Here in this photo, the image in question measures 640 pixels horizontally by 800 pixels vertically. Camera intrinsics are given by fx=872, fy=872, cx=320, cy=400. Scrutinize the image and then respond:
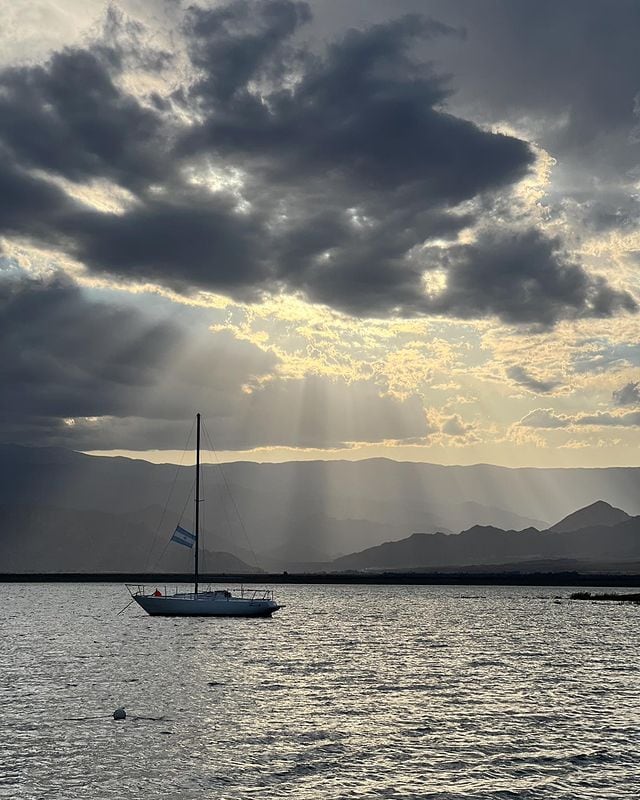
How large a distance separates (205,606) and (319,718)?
7610 cm

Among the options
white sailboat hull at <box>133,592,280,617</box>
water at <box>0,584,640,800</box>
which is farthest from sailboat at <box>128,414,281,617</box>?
water at <box>0,584,640,800</box>

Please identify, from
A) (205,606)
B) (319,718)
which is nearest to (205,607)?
(205,606)

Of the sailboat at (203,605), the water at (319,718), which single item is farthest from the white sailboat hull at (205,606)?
the water at (319,718)

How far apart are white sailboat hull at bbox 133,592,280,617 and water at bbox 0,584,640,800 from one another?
66.5 ft

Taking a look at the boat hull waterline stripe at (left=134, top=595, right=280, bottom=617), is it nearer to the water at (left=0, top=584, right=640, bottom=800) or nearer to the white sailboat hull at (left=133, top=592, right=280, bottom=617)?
the white sailboat hull at (left=133, top=592, right=280, bottom=617)

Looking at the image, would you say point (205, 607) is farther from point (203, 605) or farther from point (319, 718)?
point (319, 718)

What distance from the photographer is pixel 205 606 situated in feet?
397

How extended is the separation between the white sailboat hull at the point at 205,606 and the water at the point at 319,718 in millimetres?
20273

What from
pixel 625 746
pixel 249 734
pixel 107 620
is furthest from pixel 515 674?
pixel 107 620

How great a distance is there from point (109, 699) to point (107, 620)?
86.6m

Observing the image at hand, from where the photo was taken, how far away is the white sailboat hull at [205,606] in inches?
4734

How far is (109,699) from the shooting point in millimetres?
54188

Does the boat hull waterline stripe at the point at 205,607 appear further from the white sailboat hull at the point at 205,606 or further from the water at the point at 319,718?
the water at the point at 319,718

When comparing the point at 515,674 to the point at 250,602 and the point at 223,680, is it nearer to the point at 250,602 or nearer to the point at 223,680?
the point at 223,680
